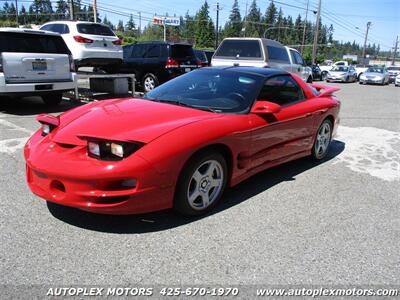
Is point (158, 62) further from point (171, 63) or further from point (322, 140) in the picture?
point (322, 140)

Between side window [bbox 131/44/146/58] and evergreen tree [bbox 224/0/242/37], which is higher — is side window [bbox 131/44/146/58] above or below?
below

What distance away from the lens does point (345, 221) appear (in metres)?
3.66

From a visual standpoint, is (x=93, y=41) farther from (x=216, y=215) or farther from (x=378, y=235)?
(x=378, y=235)

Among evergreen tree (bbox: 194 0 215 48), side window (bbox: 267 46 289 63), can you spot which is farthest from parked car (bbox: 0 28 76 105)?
evergreen tree (bbox: 194 0 215 48)

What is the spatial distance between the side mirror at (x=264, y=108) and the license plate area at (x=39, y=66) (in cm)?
563

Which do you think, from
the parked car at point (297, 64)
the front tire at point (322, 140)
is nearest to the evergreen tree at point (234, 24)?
the parked car at point (297, 64)

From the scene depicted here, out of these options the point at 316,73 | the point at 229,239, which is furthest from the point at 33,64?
the point at 316,73

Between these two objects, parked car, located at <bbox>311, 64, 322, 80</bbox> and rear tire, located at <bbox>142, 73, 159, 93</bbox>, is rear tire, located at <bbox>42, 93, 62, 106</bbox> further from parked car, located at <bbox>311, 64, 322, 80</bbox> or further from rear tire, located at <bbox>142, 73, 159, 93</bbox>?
parked car, located at <bbox>311, 64, 322, 80</bbox>

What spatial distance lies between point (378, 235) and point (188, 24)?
404 ft

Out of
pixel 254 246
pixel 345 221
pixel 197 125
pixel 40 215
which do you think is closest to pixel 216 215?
pixel 254 246

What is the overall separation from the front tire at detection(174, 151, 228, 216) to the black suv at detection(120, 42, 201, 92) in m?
9.00

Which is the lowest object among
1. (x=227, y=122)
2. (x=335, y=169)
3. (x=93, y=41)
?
(x=335, y=169)

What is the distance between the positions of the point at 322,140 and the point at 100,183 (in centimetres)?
366

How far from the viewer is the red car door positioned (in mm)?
4070
